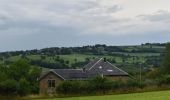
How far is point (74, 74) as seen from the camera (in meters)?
85.6

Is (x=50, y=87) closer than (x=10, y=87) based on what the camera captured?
No

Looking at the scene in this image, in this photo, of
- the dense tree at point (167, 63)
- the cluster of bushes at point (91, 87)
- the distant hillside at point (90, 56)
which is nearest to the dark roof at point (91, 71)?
the dense tree at point (167, 63)

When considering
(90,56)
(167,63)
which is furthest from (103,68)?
(90,56)

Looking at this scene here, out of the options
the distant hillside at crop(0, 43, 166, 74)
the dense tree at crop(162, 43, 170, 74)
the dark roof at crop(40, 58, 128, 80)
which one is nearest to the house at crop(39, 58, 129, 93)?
the dark roof at crop(40, 58, 128, 80)

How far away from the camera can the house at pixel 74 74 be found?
3324 inches

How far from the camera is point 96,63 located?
307 ft

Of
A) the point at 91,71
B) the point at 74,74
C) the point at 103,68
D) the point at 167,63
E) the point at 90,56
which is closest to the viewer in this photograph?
the point at 74,74

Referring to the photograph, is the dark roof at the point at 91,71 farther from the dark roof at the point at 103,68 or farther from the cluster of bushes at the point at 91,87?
the cluster of bushes at the point at 91,87

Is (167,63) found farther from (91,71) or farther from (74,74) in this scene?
(74,74)

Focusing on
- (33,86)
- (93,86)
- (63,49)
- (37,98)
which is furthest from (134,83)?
(63,49)

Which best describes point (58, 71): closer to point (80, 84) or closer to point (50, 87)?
point (50, 87)

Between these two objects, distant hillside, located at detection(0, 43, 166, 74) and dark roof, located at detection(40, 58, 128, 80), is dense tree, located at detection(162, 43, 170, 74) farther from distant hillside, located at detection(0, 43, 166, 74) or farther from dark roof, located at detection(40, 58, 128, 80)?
distant hillside, located at detection(0, 43, 166, 74)

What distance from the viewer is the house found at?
84438mm

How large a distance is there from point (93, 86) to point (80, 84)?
2.03m
